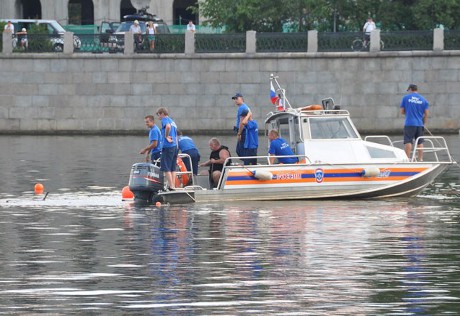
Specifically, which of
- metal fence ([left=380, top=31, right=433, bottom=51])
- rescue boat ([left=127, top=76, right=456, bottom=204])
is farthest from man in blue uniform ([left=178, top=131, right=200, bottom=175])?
metal fence ([left=380, top=31, right=433, bottom=51])

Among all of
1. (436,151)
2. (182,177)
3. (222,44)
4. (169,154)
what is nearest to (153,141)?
(182,177)

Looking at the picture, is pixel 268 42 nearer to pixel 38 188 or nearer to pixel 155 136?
pixel 38 188

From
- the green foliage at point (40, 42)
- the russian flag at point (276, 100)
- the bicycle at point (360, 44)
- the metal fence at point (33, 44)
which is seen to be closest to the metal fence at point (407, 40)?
the bicycle at point (360, 44)

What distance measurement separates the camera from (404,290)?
15.7 m

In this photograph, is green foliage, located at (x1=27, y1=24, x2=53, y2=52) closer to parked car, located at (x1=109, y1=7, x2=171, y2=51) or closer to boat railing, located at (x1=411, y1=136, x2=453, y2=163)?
parked car, located at (x1=109, y1=7, x2=171, y2=51)

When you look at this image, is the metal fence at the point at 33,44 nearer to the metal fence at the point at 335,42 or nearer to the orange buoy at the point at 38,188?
the metal fence at the point at 335,42

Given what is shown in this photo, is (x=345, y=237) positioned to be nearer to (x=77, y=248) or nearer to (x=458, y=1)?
(x=77, y=248)

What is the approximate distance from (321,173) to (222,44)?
27846 millimetres

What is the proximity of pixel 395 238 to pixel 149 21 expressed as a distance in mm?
39222

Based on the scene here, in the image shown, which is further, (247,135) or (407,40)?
(407,40)

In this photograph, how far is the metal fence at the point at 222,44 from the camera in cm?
5384

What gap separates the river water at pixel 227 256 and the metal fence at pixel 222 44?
24.7 m

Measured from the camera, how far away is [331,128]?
2723 cm

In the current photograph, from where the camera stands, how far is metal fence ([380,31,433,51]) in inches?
2098
